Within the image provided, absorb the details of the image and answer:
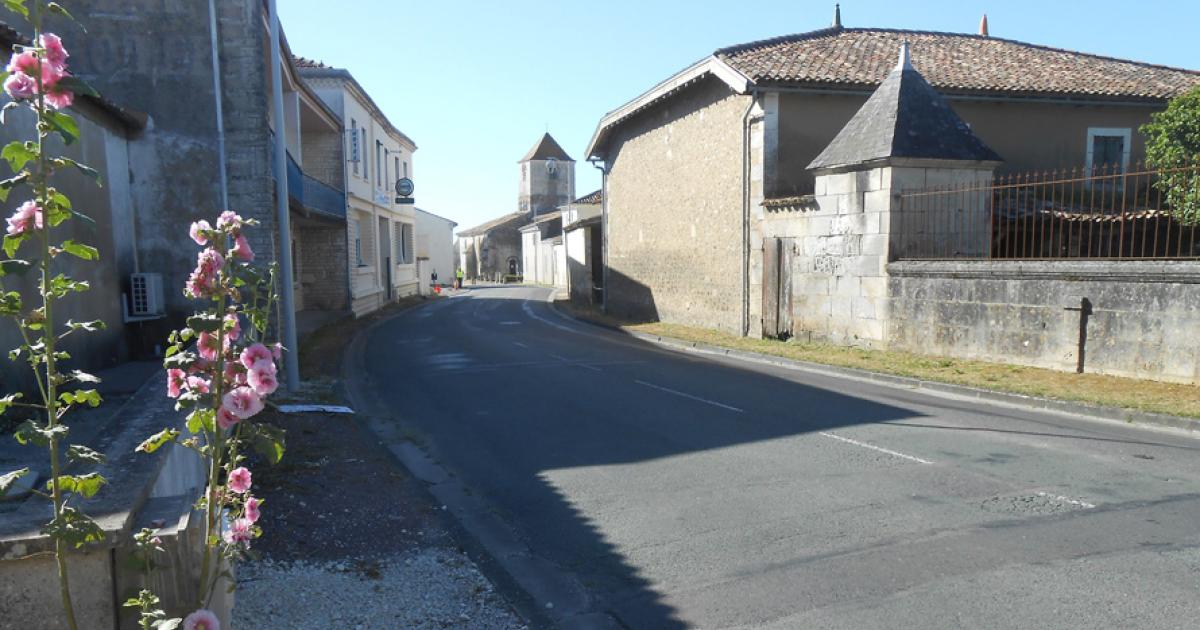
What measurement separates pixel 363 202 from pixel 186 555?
25729 millimetres

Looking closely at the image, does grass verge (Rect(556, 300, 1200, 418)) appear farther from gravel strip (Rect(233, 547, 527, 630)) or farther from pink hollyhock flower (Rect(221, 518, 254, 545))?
pink hollyhock flower (Rect(221, 518, 254, 545))

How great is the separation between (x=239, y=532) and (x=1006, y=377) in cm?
1090

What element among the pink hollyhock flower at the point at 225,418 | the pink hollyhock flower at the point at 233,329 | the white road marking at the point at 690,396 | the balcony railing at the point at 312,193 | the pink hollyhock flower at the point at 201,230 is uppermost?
the balcony railing at the point at 312,193

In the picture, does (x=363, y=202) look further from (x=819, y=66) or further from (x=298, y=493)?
(x=298, y=493)

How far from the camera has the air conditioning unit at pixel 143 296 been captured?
398 inches

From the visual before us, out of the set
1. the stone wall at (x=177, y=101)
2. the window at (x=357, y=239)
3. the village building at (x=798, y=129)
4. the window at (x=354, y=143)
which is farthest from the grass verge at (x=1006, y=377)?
the window at (x=354, y=143)

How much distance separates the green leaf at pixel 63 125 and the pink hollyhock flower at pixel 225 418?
93 cm

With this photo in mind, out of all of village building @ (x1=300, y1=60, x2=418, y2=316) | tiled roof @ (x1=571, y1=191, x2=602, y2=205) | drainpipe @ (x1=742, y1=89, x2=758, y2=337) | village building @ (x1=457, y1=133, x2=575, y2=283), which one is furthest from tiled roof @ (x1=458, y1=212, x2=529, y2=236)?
drainpipe @ (x1=742, y1=89, x2=758, y2=337)

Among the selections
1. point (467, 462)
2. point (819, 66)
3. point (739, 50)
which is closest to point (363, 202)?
point (739, 50)

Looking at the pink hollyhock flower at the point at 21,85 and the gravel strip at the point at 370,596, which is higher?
the pink hollyhock flower at the point at 21,85

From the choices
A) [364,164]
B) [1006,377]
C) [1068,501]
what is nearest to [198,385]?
[1068,501]

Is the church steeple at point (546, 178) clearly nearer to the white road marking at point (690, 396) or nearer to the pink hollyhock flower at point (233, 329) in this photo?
the white road marking at point (690, 396)

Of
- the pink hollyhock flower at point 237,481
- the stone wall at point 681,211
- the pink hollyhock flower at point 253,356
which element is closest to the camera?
the pink hollyhock flower at point 253,356

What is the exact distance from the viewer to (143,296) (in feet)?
33.3
